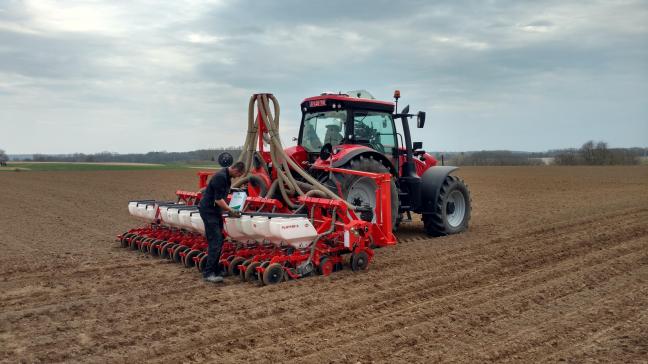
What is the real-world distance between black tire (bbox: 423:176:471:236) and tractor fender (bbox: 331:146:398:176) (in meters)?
1.23

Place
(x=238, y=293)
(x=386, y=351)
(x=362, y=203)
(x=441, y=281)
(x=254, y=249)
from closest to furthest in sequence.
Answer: (x=386, y=351) → (x=238, y=293) → (x=441, y=281) → (x=254, y=249) → (x=362, y=203)

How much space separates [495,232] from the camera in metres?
10.3

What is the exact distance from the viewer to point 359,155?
879 cm

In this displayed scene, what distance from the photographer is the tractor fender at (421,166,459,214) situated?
9.88m

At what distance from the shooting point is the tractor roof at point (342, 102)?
30.0 ft

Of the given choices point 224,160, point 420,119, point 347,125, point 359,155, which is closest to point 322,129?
point 347,125

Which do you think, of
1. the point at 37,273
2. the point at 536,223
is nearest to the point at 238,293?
the point at 37,273

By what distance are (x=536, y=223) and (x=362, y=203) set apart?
4506 mm

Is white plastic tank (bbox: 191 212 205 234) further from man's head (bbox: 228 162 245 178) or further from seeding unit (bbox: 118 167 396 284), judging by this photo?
man's head (bbox: 228 162 245 178)

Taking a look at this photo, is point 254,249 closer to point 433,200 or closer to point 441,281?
point 441,281

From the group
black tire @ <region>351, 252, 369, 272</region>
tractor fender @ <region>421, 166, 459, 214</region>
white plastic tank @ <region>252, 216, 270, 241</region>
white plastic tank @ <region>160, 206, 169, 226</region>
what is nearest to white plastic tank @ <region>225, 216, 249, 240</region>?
white plastic tank @ <region>252, 216, 270, 241</region>

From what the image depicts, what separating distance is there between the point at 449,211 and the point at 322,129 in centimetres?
290

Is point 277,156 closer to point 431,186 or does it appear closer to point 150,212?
point 150,212

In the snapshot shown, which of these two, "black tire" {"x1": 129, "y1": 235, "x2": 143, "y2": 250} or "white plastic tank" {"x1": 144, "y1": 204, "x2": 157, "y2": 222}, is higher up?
"white plastic tank" {"x1": 144, "y1": 204, "x2": 157, "y2": 222}
